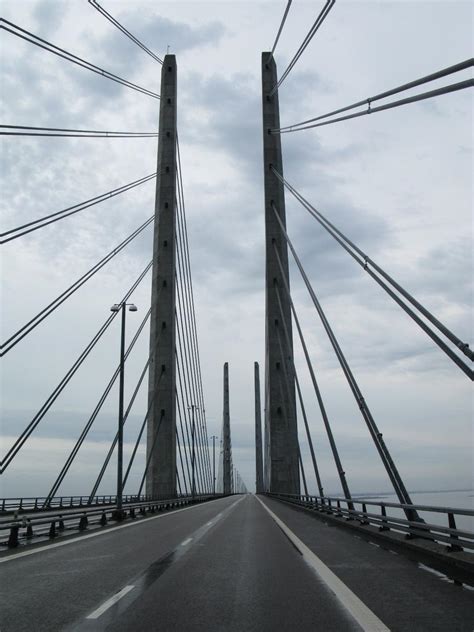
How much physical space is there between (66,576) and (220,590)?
2601mm

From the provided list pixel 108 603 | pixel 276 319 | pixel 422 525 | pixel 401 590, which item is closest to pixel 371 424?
pixel 422 525

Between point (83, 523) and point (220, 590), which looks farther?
point (83, 523)

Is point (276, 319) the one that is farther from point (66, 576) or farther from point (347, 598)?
point (347, 598)

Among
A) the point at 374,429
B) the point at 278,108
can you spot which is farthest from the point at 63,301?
the point at 278,108

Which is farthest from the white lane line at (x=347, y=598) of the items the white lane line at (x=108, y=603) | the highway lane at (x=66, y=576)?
the highway lane at (x=66, y=576)

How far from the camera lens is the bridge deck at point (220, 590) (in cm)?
598

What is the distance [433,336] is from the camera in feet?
35.7

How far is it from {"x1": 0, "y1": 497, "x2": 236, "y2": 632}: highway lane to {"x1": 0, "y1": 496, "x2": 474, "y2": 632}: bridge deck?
0.01 m

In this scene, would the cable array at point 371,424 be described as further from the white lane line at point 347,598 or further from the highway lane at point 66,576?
the highway lane at point 66,576

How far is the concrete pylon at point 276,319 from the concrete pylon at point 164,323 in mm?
6113

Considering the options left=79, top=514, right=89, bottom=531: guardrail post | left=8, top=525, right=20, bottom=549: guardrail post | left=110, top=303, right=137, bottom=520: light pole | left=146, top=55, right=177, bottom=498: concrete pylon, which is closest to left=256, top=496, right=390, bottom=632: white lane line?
left=8, top=525, right=20, bottom=549: guardrail post

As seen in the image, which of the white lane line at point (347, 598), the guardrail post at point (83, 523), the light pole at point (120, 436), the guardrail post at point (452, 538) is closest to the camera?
the white lane line at point (347, 598)

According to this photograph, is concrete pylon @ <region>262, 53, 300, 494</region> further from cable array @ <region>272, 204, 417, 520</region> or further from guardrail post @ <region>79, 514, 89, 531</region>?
guardrail post @ <region>79, 514, 89, 531</region>

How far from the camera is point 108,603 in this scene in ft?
22.5
